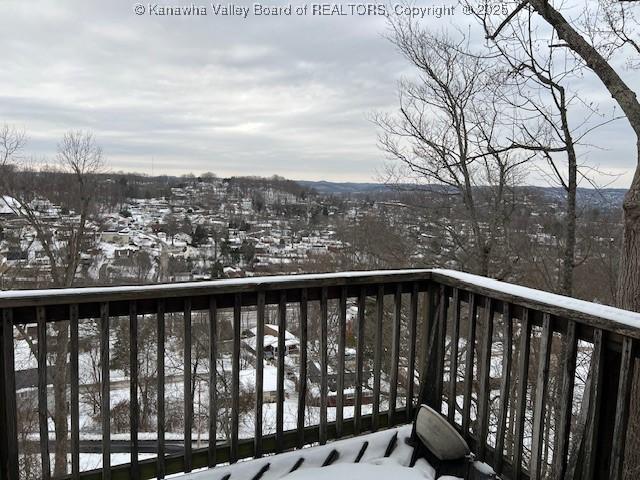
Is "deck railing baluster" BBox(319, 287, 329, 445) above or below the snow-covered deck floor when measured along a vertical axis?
above

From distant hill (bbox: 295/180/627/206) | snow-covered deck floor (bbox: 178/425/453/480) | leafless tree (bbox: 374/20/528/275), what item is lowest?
snow-covered deck floor (bbox: 178/425/453/480)

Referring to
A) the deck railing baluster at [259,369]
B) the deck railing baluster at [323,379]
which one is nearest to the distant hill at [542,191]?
the deck railing baluster at [323,379]

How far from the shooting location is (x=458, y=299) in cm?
233

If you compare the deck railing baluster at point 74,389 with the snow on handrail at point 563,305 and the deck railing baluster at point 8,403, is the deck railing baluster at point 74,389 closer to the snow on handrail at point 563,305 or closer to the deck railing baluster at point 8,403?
the deck railing baluster at point 8,403

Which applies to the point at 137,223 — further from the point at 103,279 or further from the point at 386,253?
the point at 386,253

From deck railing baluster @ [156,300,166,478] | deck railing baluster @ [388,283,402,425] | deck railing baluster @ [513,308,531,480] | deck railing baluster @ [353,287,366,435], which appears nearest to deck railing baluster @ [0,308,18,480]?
deck railing baluster @ [156,300,166,478]

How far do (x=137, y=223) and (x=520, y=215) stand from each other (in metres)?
12.0

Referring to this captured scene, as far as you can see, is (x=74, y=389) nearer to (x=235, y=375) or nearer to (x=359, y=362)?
(x=235, y=375)

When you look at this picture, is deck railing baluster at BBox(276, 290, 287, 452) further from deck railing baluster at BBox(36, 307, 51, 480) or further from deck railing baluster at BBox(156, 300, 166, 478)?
deck railing baluster at BBox(36, 307, 51, 480)

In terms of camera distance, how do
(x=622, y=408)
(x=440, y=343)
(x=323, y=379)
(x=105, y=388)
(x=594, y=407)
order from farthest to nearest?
→ (x=440, y=343), (x=323, y=379), (x=105, y=388), (x=594, y=407), (x=622, y=408)

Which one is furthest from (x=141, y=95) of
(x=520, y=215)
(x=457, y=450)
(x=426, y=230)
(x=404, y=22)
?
(x=457, y=450)

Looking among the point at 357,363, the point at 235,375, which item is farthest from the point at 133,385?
the point at 357,363

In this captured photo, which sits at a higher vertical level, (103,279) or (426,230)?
(426,230)

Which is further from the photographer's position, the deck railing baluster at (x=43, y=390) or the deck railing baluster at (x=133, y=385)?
the deck railing baluster at (x=133, y=385)
